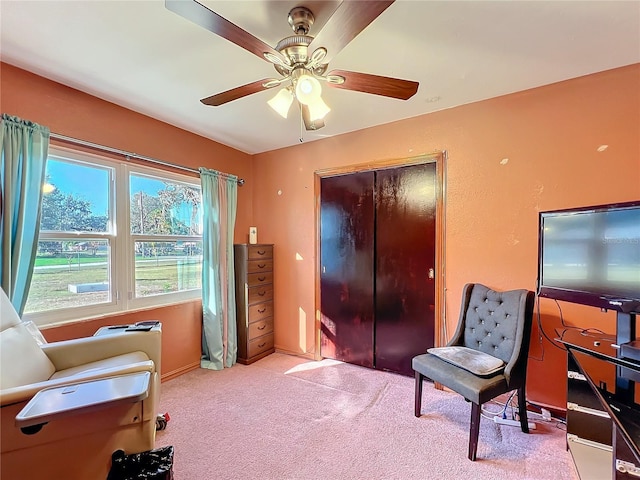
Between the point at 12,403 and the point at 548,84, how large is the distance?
355 centimetres

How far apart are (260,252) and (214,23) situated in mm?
2470

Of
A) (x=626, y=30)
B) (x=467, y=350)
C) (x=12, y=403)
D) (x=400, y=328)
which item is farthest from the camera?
(x=400, y=328)

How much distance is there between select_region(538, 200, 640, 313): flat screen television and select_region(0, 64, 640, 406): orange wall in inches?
13.2

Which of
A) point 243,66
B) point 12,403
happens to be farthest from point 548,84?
point 12,403

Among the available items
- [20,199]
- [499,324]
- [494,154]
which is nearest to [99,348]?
[20,199]

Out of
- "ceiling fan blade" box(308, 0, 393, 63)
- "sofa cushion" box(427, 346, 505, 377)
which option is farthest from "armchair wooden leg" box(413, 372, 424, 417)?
"ceiling fan blade" box(308, 0, 393, 63)

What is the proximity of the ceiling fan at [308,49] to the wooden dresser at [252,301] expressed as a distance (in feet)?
6.06

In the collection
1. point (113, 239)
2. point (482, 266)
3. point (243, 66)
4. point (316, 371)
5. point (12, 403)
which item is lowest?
point (316, 371)

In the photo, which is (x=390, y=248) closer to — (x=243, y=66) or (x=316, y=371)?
(x=316, y=371)

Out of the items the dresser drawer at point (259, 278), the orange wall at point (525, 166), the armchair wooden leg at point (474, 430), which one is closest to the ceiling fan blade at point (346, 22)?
the orange wall at point (525, 166)

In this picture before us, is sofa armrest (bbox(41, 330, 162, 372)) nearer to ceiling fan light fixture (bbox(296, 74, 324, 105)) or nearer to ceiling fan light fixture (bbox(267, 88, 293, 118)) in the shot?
ceiling fan light fixture (bbox(267, 88, 293, 118))

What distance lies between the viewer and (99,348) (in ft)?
6.22

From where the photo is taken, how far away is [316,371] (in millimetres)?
2945

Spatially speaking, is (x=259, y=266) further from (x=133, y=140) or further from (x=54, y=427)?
(x=54, y=427)
